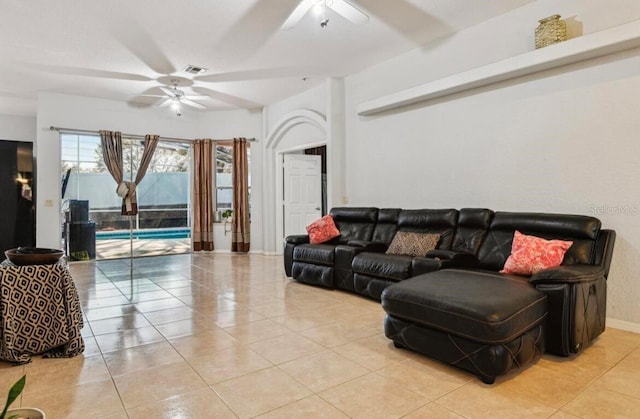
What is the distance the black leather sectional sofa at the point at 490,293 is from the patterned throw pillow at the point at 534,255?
79 mm

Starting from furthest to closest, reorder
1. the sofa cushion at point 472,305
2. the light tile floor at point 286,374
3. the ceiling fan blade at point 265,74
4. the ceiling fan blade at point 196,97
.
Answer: the ceiling fan blade at point 196,97, the ceiling fan blade at point 265,74, the sofa cushion at point 472,305, the light tile floor at point 286,374

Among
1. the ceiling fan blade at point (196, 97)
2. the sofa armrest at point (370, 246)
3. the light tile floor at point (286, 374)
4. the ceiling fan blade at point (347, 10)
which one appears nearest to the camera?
the light tile floor at point (286, 374)

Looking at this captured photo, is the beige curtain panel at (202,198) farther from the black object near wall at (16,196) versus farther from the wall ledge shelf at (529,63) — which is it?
the wall ledge shelf at (529,63)

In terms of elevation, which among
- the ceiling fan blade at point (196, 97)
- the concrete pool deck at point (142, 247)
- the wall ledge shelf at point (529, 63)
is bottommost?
the concrete pool deck at point (142, 247)

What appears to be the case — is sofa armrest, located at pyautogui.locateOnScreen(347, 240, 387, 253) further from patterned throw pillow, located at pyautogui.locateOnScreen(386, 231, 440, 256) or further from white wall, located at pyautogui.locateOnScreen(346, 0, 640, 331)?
white wall, located at pyautogui.locateOnScreen(346, 0, 640, 331)

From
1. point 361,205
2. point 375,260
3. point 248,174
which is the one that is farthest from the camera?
point 248,174

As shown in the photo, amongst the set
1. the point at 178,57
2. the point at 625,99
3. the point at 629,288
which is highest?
the point at 178,57

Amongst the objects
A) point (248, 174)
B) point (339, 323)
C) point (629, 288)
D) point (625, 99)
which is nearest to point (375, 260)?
point (339, 323)

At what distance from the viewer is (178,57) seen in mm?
4906

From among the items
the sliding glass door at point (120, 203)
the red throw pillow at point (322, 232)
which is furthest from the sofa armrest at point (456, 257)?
the sliding glass door at point (120, 203)

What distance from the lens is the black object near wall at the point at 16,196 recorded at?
6730 millimetres

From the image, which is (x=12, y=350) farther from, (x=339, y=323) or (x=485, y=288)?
(x=485, y=288)

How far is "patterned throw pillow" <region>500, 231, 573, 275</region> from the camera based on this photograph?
3.01 metres

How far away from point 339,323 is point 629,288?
2.47 metres
